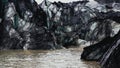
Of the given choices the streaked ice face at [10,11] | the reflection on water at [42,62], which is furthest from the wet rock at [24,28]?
the reflection on water at [42,62]

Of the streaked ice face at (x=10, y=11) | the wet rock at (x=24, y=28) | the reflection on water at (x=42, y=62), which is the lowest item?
the wet rock at (x=24, y=28)

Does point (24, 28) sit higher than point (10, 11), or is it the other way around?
point (10, 11)

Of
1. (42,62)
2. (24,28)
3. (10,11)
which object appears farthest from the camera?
(10,11)

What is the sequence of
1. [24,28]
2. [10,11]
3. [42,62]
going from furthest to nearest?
[10,11] → [24,28] → [42,62]

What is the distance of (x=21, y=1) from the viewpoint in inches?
1613

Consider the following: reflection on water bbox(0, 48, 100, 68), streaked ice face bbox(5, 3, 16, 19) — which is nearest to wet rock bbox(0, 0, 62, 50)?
streaked ice face bbox(5, 3, 16, 19)

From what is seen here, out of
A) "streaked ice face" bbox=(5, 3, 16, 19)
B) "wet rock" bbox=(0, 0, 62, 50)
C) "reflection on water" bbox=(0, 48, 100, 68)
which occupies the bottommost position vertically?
"wet rock" bbox=(0, 0, 62, 50)

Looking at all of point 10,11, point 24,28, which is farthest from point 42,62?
point 10,11

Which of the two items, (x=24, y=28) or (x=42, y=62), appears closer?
(x=42, y=62)

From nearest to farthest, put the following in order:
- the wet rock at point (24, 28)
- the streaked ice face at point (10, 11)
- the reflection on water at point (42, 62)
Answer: the reflection on water at point (42, 62) < the wet rock at point (24, 28) < the streaked ice face at point (10, 11)

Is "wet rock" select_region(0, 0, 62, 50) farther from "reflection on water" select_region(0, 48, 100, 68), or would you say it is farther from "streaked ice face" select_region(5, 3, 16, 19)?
"reflection on water" select_region(0, 48, 100, 68)

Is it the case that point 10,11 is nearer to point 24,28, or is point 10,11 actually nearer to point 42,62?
point 24,28

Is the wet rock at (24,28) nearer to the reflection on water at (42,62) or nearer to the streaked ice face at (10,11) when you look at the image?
the streaked ice face at (10,11)

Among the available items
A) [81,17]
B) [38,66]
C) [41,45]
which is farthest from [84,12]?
[38,66]
